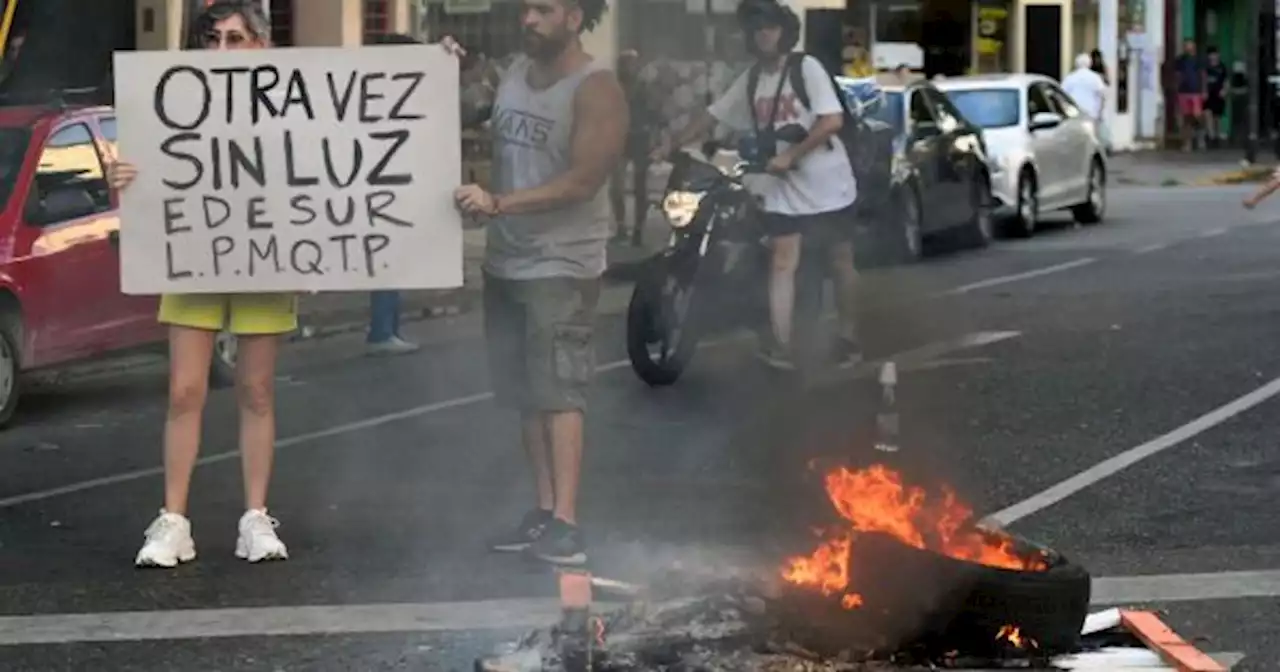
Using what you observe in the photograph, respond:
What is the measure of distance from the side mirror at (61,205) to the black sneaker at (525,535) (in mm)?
4176

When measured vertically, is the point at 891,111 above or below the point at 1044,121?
above

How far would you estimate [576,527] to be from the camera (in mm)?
6781

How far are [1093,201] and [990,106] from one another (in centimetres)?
159

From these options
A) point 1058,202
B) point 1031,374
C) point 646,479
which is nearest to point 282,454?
point 646,479

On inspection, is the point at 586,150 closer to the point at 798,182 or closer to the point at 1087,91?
the point at 798,182

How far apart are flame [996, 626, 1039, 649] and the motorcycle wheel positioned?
564cm

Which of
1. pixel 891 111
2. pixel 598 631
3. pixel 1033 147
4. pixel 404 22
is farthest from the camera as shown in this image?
pixel 1033 147

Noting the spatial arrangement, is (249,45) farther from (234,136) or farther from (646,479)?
(646,479)

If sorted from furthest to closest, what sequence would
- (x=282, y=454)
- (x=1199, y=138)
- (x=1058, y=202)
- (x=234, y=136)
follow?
(x=1199, y=138), (x=1058, y=202), (x=282, y=454), (x=234, y=136)

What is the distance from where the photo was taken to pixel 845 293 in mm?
10641

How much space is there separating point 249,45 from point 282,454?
2.66m

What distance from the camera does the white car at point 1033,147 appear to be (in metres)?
19.5

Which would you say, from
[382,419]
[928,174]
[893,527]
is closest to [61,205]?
[382,419]

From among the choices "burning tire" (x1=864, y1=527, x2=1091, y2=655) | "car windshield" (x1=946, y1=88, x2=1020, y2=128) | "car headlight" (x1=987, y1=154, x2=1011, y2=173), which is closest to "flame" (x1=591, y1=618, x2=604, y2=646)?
"burning tire" (x1=864, y1=527, x2=1091, y2=655)
